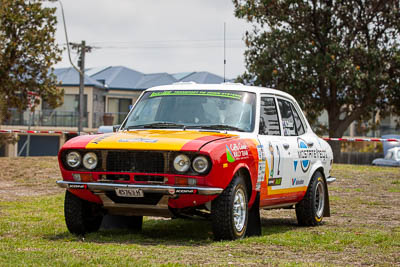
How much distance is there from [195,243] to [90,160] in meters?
1.43

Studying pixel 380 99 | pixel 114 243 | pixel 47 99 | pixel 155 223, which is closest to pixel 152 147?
pixel 114 243

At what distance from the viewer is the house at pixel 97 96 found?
190 feet

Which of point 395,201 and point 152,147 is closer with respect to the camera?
point 152,147

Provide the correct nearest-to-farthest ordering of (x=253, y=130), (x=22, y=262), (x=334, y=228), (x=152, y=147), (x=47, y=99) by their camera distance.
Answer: (x=22, y=262) → (x=152, y=147) → (x=253, y=130) → (x=334, y=228) → (x=47, y=99)

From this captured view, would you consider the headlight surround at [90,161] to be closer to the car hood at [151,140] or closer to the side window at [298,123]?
the car hood at [151,140]

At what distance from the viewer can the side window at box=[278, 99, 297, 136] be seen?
10.1 meters

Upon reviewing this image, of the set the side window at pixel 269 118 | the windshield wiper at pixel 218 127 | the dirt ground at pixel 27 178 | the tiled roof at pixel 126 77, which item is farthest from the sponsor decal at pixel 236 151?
the tiled roof at pixel 126 77

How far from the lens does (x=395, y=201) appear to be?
586 inches

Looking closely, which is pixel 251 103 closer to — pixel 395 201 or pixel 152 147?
pixel 152 147

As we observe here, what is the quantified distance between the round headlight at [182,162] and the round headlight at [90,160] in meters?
0.94

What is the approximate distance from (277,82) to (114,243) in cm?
2799

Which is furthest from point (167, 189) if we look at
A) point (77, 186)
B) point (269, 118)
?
point (269, 118)

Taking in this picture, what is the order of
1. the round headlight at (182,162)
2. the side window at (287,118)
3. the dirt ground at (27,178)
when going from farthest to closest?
the dirt ground at (27,178)
the side window at (287,118)
the round headlight at (182,162)

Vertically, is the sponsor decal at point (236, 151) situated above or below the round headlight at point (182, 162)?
above
